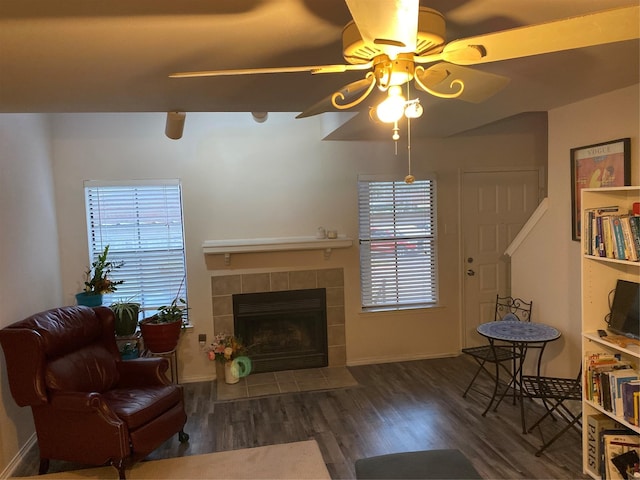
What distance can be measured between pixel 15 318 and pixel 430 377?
3.48 m

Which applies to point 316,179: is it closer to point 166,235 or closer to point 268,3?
point 166,235

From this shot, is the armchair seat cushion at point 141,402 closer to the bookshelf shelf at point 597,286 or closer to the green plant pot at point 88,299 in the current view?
the green plant pot at point 88,299

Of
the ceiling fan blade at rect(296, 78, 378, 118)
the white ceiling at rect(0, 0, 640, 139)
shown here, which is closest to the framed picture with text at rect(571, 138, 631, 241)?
the white ceiling at rect(0, 0, 640, 139)

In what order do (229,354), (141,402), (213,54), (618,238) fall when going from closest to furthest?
(213,54) → (618,238) → (141,402) → (229,354)

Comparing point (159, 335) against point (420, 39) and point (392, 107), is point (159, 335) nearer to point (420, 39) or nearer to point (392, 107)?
point (392, 107)

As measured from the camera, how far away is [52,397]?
288 cm

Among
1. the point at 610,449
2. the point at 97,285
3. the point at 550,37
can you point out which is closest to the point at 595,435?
the point at 610,449

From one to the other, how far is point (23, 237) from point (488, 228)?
433 centimetres

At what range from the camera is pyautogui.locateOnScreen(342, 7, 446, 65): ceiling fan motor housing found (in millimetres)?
1406

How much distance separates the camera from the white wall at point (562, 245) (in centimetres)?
327

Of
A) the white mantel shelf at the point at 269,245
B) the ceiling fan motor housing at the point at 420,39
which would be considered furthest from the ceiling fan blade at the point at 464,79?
the white mantel shelf at the point at 269,245

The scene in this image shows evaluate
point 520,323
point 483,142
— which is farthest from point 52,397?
point 483,142

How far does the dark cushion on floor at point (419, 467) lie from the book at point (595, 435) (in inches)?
42.7

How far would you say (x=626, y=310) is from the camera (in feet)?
9.05
